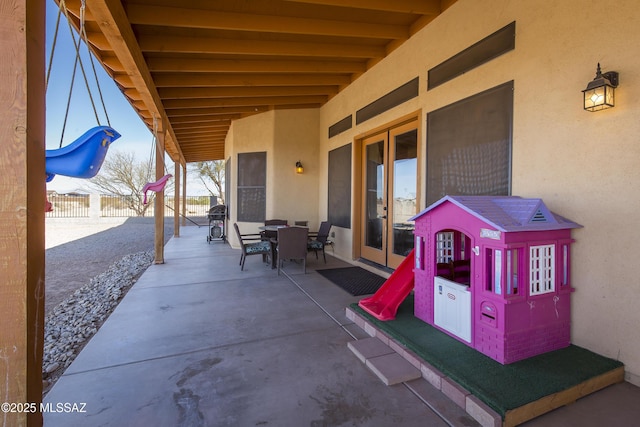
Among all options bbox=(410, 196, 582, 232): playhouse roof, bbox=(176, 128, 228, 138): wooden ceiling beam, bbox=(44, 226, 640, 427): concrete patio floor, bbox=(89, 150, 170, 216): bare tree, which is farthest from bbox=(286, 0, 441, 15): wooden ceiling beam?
bbox=(89, 150, 170, 216): bare tree

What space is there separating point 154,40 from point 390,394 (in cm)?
479

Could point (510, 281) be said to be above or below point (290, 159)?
below

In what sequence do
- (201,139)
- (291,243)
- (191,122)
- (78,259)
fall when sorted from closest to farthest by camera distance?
(291,243)
(78,259)
(191,122)
(201,139)

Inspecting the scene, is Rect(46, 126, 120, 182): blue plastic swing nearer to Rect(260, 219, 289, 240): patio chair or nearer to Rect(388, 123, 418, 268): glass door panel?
Rect(388, 123, 418, 268): glass door panel

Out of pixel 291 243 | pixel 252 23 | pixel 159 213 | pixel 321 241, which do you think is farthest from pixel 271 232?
pixel 252 23

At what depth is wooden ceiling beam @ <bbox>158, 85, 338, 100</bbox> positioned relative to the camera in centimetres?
584

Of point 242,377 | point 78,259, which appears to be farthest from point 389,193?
point 78,259

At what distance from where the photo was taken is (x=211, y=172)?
2036 cm

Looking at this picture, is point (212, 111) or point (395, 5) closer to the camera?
point (395, 5)

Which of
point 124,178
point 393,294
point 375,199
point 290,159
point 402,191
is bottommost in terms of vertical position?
point 393,294

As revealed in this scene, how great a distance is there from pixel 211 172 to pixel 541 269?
2034 cm

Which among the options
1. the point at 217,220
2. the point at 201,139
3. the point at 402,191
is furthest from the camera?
the point at 201,139

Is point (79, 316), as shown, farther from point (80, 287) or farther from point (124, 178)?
point (124, 178)

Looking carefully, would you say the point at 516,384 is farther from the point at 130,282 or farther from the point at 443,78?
the point at 130,282
